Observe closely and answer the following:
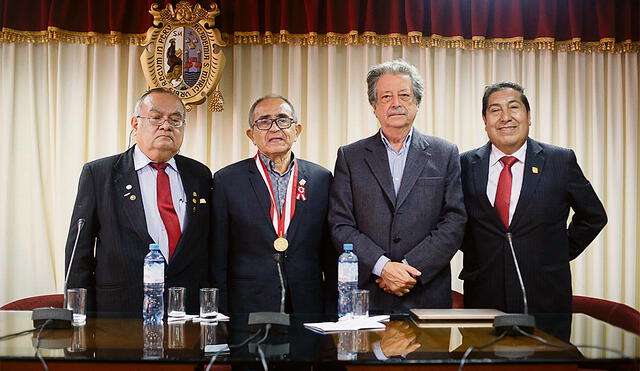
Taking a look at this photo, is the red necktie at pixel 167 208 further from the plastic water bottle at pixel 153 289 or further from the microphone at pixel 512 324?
the microphone at pixel 512 324

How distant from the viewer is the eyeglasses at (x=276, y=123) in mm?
3402

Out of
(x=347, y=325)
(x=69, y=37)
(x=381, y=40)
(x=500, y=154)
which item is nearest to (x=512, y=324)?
(x=347, y=325)

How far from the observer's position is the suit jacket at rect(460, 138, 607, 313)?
335 cm

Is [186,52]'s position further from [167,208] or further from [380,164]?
[380,164]

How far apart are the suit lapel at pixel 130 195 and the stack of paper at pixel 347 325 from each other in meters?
1.09

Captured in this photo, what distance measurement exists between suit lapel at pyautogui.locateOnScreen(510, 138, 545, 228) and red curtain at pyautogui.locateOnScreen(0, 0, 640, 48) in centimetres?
177

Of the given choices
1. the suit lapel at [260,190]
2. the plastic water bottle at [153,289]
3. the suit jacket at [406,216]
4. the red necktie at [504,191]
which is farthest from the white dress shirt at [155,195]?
the red necktie at [504,191]

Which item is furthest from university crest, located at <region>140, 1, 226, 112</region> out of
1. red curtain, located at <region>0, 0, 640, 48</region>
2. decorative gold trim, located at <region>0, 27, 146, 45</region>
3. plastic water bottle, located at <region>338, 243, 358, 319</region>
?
plastic water bottle, located at <region>338, 243, 358, 319</region>

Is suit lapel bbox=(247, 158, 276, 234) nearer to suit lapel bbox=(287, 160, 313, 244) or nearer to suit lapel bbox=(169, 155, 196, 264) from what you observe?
suit lapel bbox=(287, 160, 313, 244)

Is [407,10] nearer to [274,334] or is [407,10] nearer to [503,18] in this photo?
[503,18]

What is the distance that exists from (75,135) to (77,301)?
2.85m

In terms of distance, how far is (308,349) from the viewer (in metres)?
2.07

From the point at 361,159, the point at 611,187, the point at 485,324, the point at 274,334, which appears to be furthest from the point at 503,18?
the point at 274,334

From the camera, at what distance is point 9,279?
16.8 feet
